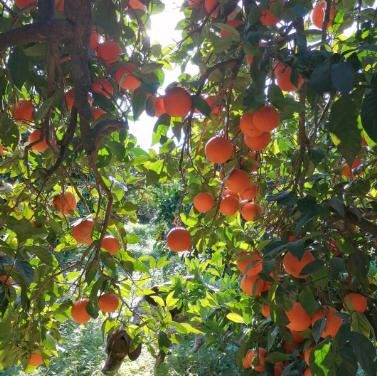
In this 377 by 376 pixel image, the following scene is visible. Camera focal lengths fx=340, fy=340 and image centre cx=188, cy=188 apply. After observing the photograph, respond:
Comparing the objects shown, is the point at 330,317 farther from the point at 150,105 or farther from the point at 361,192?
the point at 150,105

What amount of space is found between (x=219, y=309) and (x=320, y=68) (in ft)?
4.17

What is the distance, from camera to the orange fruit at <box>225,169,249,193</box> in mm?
1031

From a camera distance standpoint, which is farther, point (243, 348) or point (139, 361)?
point (139, 361)

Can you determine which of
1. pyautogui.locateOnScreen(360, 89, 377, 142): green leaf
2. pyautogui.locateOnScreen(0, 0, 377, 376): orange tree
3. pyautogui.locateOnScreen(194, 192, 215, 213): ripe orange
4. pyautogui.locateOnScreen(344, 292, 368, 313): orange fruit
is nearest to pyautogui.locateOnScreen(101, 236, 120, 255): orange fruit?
pyautogui.locateOnScreen(0, 0, 377, 376): orange tree

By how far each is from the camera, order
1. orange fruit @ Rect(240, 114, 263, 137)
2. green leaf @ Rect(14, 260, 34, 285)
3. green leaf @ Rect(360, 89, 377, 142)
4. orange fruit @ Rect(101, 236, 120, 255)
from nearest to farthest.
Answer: green leaf @ Rect(360, 89, 377, 142) < green leaf @ Rect(14, 260, 34, 285) < orange fruit @ Rect(240, 114, 263, 137) < orange fruit @ Rect(101, 236, 120, 255)

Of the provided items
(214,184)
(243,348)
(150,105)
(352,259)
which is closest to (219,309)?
(243,348)

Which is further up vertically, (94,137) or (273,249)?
(94,137)

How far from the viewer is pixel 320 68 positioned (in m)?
0.49

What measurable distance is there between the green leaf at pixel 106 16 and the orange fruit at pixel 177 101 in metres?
0.21

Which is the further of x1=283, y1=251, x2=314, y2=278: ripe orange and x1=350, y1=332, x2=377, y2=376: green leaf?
x1=283, y1=251, x2=314, y2=278: ripe orange

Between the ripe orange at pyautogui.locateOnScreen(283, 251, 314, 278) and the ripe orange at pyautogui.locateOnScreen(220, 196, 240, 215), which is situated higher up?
the ripe orange at pyautogui.locateOnScreen(220, 196, 240, 215)

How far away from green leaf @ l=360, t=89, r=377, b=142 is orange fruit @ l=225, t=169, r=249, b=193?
571 mm

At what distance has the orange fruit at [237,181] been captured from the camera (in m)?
1.03

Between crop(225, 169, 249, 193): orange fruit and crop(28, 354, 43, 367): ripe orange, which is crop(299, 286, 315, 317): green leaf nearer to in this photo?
crop(225, 169, 249, 193): orange fruit
